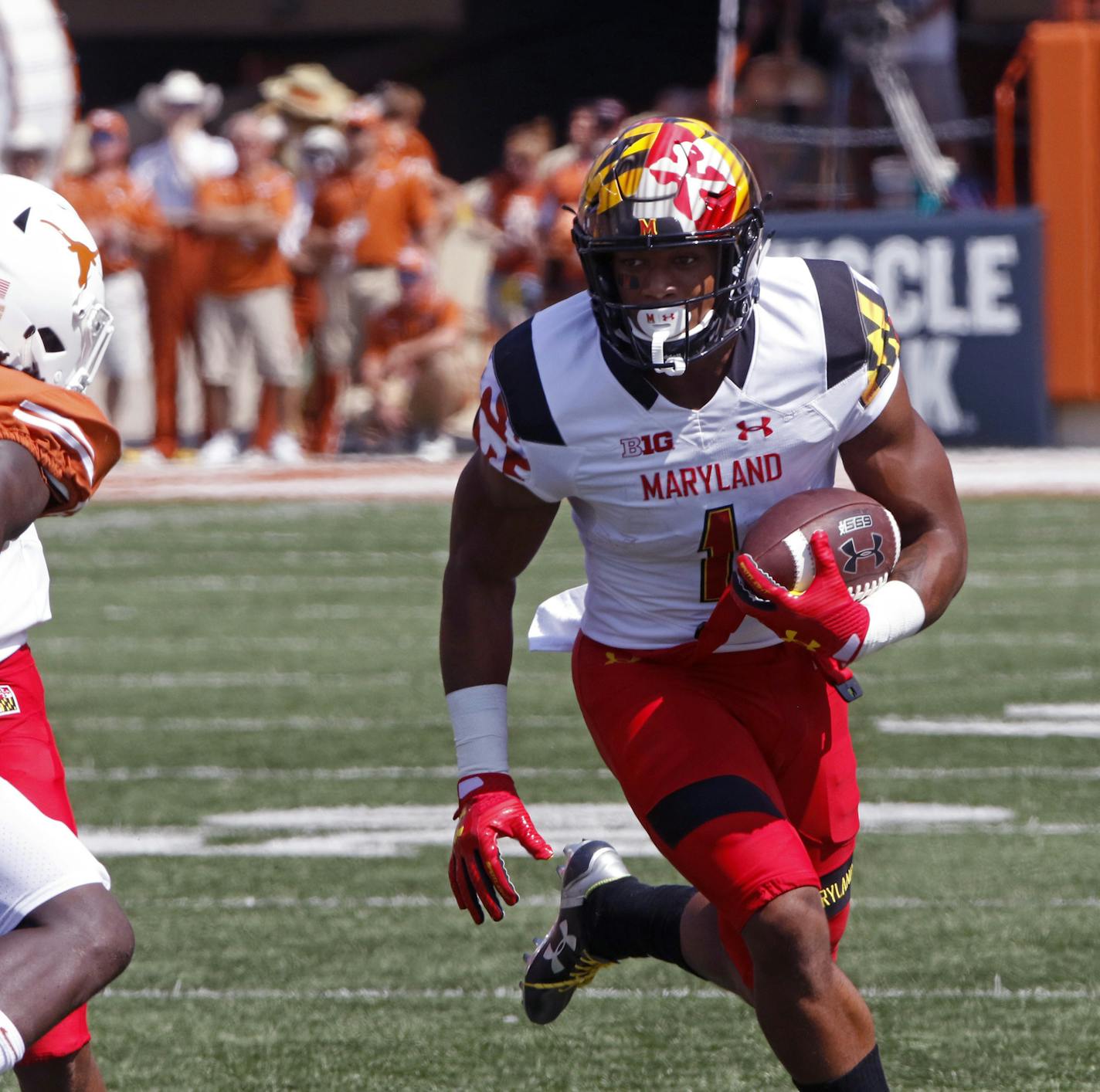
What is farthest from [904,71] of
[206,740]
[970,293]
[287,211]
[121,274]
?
[206,740]

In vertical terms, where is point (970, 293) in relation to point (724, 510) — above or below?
below

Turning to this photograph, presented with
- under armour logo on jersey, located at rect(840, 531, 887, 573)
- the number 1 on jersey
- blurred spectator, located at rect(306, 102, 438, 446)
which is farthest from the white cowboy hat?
under armour logo on jersey, located at rect(840, 531, 887, 573)

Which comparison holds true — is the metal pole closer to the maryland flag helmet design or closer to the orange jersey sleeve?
the maryland flag helmet design

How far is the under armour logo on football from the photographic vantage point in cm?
418

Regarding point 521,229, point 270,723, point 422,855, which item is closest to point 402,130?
point 521,229

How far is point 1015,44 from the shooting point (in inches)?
704

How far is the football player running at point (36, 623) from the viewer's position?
9.61ft

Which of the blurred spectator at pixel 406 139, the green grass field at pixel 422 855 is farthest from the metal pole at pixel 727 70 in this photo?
the green grass field at pixel 422 855

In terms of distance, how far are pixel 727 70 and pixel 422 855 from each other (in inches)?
401

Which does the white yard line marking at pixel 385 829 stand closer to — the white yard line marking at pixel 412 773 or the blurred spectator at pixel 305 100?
the white yard line marking at pixel 412 773

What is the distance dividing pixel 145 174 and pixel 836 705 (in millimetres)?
11256

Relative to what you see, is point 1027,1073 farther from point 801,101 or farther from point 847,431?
point 801,101

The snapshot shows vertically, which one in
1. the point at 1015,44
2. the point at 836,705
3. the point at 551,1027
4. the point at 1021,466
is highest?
the point at 836,705

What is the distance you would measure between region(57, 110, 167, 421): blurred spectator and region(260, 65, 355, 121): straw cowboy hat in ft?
6.21
